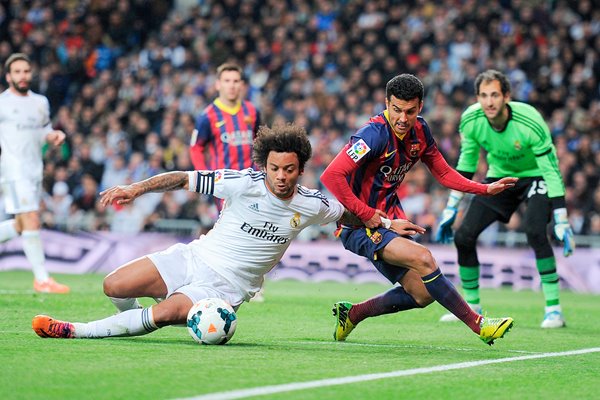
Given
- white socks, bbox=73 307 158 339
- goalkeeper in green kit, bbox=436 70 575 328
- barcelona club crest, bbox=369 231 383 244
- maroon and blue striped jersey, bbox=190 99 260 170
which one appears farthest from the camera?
maroon and blue striped jersey, bbox=190 99 260 170

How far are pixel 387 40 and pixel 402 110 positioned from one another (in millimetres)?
14714

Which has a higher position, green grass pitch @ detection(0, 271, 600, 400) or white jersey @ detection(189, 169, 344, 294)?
white jersey @ detection(189, 169, 344, 294)

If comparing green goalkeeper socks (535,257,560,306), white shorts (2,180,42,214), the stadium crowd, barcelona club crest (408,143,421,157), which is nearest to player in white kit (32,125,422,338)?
barcelona club crest (408,143,421,157)

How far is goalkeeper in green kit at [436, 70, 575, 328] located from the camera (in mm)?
10312

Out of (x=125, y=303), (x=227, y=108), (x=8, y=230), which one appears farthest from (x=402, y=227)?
(x=8, y=230)

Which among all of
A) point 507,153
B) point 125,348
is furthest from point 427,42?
point 125,348

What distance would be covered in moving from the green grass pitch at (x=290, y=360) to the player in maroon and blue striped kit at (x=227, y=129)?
6.22ft

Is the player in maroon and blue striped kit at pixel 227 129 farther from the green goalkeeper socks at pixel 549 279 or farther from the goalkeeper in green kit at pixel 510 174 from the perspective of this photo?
the green goalkeeper socks at pixel 549 279

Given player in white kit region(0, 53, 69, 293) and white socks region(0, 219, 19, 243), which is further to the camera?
white socks region(0, 219, 19, 243)

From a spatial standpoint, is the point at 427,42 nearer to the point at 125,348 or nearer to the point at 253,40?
the point at 253,40

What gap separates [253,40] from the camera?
23.6 metres

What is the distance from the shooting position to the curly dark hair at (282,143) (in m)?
7.39

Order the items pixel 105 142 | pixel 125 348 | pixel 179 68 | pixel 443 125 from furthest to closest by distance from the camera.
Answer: pixel 179 68 < pixel 105 142 < pixel 443 125 < pixel 125 348

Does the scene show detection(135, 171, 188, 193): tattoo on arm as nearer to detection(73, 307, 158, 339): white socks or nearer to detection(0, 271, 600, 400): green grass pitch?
detection(73, 307, 158, 339): white socks
